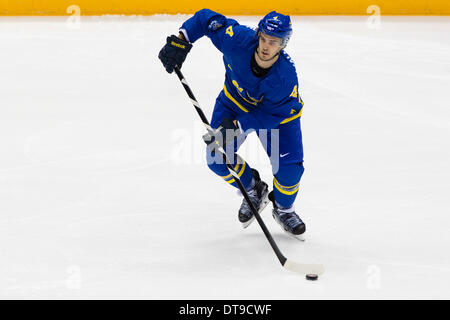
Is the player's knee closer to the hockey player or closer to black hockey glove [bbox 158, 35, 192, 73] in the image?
the hockey player

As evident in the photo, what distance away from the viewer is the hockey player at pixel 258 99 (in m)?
2.69

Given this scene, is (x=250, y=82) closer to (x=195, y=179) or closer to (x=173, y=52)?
(x=173, y=52)

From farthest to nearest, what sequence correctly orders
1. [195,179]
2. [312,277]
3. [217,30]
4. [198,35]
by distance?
[195,179] < [198,35] < [217,30] < [312,277]

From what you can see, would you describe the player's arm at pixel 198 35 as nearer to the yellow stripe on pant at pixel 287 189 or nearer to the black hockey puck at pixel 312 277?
the yellow stripe on pant at pixel 287 189

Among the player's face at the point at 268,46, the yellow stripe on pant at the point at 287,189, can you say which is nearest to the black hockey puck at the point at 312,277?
the yellow stripe on pant at the point at 287,189

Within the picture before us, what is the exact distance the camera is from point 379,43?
676cm

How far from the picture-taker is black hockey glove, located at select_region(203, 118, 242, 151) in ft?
9.29

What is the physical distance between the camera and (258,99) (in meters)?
2.81

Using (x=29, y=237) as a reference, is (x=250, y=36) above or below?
above

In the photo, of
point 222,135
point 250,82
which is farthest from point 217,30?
point 222,135

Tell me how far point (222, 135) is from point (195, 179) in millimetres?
876
